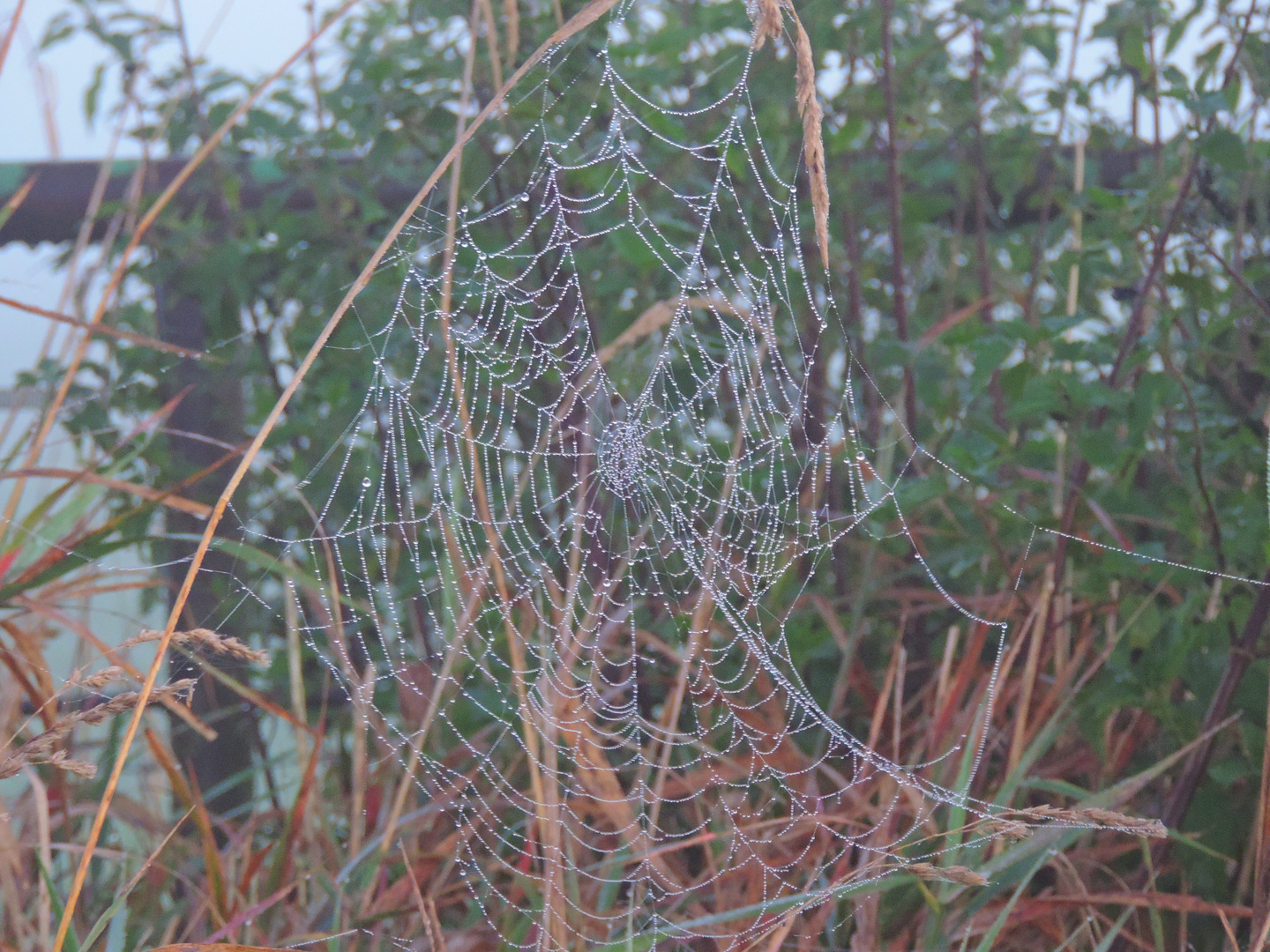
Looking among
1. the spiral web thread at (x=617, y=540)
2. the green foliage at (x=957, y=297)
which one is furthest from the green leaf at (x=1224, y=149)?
the spiral web thread at (x=617, y=540)

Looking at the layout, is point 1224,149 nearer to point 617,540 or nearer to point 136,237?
point 617,540

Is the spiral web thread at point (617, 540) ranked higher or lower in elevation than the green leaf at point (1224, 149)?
lower

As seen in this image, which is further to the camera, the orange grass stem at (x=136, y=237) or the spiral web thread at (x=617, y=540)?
the spiral web thread at (x=617, y=540)

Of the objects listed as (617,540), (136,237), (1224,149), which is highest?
(1224,149)

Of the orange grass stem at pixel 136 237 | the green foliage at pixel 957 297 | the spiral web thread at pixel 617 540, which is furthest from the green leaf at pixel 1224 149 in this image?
the orange grass stem at pixel 136 237

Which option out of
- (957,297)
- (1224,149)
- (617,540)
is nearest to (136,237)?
(617,540)

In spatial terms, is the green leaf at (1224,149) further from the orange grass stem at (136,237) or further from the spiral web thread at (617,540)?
the orange grass stem at (136,237)

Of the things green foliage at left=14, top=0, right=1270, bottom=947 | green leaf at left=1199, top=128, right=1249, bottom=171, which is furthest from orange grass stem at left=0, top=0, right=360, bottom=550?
green leaf at left=1199, top=128, right=1249, bottom=171

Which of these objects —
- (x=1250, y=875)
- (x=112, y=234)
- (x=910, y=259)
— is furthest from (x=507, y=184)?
(x=1250, y=875)

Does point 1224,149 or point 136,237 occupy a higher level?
point 1224,149

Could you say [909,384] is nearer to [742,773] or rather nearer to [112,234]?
[742,773]
